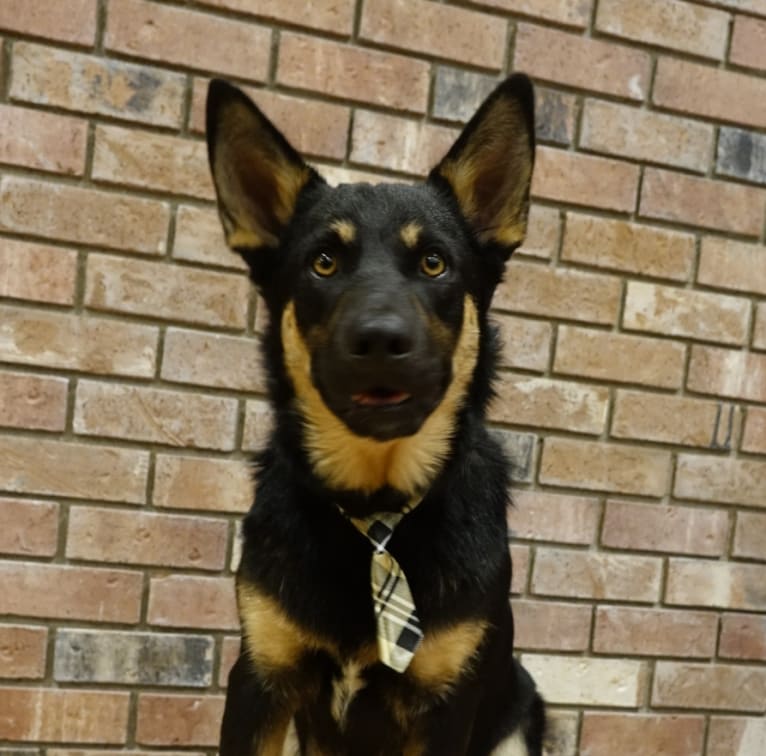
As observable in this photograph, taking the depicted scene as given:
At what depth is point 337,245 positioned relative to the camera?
1319 millimetres

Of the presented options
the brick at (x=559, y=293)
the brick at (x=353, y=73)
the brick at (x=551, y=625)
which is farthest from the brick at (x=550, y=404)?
the brick at (x=353, y=73)

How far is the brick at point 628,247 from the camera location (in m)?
1.98

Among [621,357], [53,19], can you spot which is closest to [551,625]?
[621,357]

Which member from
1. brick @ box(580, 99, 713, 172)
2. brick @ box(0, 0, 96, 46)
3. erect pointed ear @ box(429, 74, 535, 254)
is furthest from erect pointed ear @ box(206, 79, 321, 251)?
brick @ box(580, 99, 713, 172)

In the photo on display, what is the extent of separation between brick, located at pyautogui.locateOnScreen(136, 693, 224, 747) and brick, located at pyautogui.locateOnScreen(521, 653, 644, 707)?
68 cm

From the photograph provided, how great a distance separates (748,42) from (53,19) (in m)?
1.47

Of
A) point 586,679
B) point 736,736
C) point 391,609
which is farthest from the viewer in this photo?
point 736,736

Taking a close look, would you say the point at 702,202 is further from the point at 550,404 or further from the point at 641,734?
the point at 641,734

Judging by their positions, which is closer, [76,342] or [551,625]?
[76,342]

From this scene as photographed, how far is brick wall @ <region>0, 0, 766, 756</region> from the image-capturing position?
5.80 feet

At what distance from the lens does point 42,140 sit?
68.2 inches

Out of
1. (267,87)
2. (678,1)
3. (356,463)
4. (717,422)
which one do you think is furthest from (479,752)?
(678,1)

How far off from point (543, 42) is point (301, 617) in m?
1.32

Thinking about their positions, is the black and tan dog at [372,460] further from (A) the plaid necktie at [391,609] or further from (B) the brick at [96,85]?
(B) the brick at [96,85]
